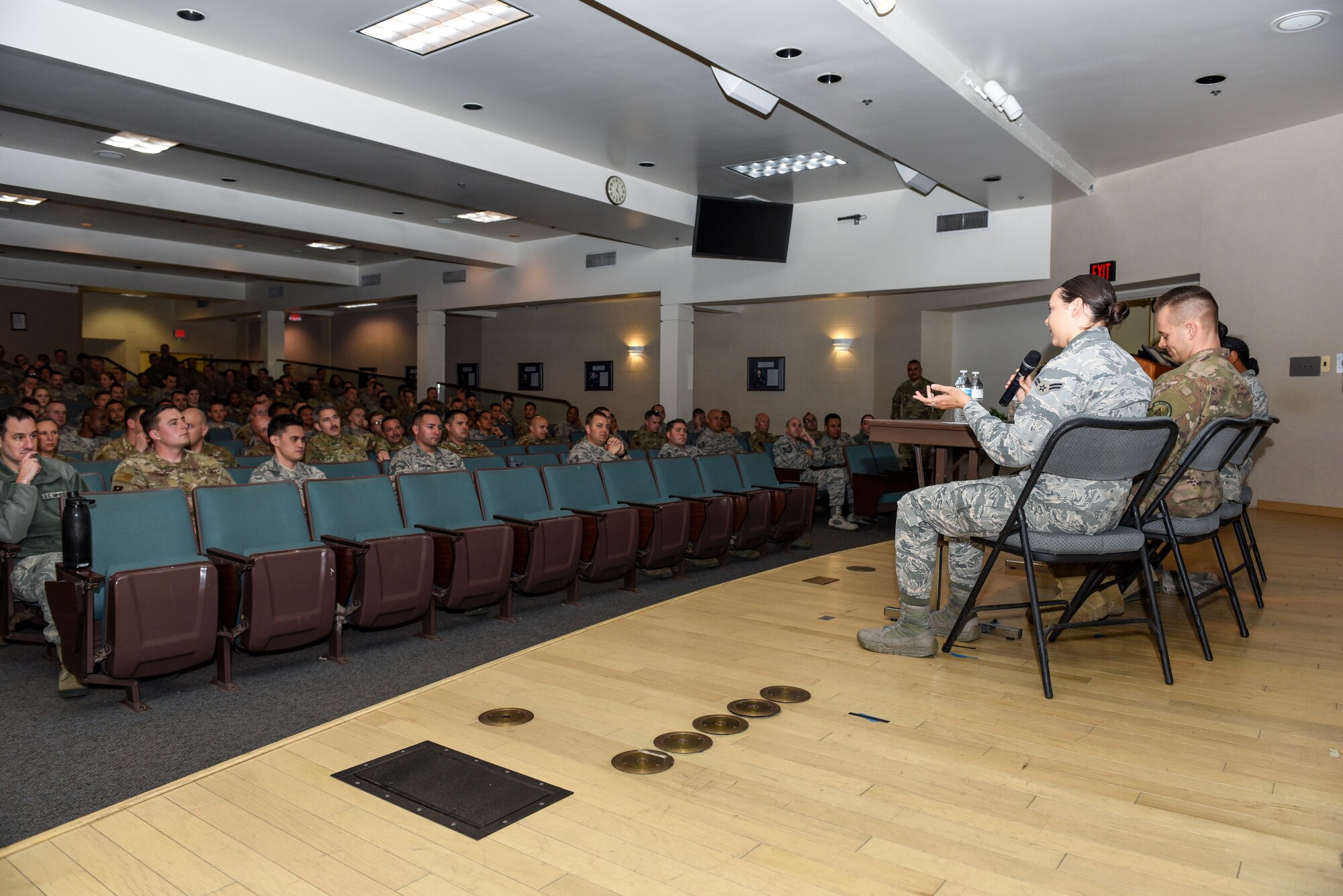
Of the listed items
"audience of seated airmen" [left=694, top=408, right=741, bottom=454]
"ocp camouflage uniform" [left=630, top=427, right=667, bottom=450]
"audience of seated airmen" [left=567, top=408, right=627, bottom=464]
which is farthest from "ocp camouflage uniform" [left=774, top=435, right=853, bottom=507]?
"audience of seated airmen" [left=567, top=408, right=627, bottom=464]

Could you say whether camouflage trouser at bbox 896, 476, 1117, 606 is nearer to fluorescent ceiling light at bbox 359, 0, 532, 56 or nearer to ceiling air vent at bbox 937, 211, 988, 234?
fluorescent ceiling light at bbox 359, 0, 532, 56

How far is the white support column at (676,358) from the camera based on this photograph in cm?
1201

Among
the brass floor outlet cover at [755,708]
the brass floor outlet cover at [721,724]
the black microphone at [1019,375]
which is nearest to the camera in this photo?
the brass floor outlet cover at [721,724]

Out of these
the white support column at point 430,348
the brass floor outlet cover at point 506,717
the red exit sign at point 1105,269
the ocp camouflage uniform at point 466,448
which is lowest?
the brass floor outlet cover at point 506,717

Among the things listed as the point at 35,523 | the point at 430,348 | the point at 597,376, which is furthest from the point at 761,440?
the point at 35,523

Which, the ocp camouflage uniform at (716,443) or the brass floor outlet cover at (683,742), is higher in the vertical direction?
the ocp camouflage uniform at (716,443)

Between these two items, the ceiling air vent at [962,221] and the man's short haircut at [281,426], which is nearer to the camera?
the man's short haircut at [281,426]

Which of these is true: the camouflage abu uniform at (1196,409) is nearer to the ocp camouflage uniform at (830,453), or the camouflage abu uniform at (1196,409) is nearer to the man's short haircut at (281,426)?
the man's short haircut at (281,426)

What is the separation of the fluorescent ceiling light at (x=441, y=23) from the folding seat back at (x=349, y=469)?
2895mm

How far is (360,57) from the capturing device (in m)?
6.36

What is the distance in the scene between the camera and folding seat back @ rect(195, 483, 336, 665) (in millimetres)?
3584

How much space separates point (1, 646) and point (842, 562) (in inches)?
172

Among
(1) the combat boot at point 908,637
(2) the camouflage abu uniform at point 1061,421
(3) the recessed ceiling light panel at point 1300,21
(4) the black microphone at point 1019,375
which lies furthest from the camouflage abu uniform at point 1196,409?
(3) the recessed ceiling light panel at point 1300,21

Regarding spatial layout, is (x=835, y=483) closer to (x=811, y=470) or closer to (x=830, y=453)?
(x=811, y=470)
